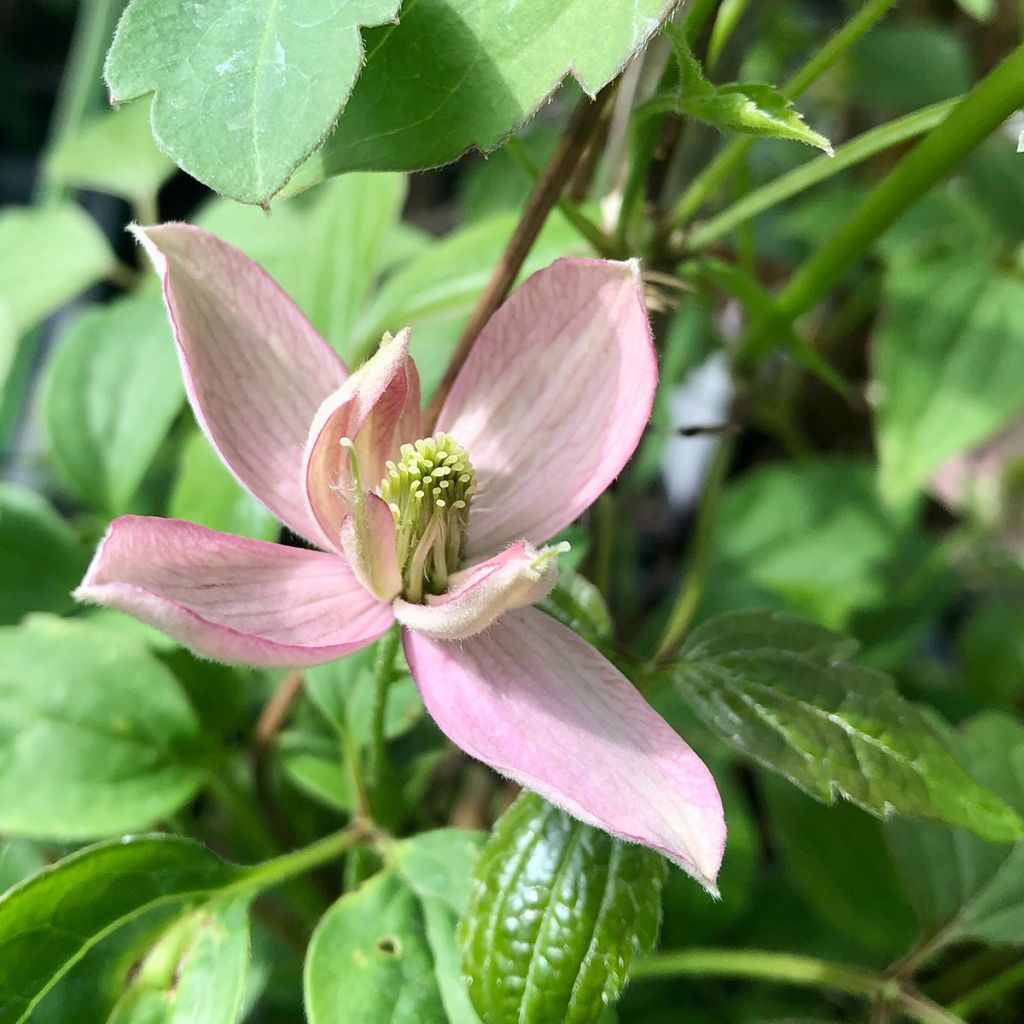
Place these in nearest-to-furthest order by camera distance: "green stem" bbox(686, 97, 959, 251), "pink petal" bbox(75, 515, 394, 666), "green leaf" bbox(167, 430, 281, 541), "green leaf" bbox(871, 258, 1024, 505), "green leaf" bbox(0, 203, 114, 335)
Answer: "pink petal" bbox(75, 515, 394, 666), "green stem" bbox(686, 97, 959, 251), "green leaf" bbox(167, 430, 281, 541), "green leaf" bbox(871, 258, 1024, 505), "green leaf" bbox(0, 203, 114, 335)

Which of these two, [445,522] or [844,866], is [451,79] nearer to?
[445,522]

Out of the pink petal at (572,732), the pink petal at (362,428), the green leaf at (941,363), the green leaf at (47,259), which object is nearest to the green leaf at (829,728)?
the pink petal at (572,732)

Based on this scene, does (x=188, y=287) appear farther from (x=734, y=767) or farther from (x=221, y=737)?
(x=734, y=767)

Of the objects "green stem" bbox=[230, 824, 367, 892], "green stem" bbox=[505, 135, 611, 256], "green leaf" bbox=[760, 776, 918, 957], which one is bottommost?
"green leaf" bbox=[760, 776, 918, 957]

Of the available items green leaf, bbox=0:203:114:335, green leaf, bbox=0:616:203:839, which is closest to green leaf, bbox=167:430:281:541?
green leaf, bbox=0:616:203:839

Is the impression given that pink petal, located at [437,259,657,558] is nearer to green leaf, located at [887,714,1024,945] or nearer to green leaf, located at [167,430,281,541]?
green leaf, located at [167,430,281,541]

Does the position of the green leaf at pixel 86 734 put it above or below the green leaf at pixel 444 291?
below

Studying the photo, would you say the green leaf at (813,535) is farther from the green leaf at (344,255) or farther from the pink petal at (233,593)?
the pink petal at (233,593)
